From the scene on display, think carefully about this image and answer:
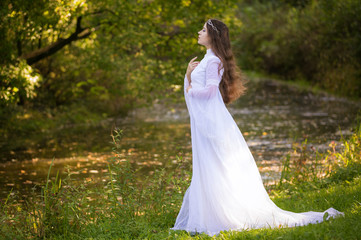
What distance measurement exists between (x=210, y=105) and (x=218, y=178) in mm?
871

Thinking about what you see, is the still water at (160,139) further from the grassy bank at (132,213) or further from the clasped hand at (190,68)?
the clasped hand at (190,68)

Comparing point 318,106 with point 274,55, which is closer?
point 318,106

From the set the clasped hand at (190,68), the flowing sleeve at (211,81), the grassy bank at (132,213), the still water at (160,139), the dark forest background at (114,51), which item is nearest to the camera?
the grassy bank at (132,213)

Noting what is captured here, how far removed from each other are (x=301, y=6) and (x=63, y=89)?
90.9ft

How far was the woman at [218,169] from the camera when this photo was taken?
18.7 ft

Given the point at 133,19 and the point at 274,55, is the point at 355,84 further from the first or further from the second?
the point at 274,55

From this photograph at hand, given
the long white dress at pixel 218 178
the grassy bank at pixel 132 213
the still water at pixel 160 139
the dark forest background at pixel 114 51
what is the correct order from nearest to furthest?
the grassy bank at pixel 132 213, the long white dress at pixel 218 178, the still water at pixel 160 139, the dark forest background at pixel 114 51

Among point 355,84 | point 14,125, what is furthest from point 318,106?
point 14,125

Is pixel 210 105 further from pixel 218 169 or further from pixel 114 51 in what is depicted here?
pixel 114 51

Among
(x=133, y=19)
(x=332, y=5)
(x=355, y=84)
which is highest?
(x=332, y=5)

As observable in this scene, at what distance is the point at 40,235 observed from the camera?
5582 mm

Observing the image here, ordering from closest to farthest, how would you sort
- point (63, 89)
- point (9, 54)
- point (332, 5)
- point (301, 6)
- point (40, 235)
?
point (40, 235) < point (9, 54) < point (63, 89) < point (332, 5) < point (301, 6)

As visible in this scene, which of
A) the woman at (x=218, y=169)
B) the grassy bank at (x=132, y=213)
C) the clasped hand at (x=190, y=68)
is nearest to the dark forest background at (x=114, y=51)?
the clasped hand at (x=190, y=68)

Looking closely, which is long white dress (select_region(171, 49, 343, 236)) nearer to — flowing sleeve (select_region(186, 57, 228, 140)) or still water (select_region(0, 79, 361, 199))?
flowing sleeve (select_region(186, 57, 228, 140))
